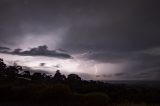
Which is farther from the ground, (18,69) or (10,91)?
(18,69)

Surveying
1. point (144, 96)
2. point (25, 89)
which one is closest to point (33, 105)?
point (25, 89)

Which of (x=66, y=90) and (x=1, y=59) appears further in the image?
(x=1, y=59)

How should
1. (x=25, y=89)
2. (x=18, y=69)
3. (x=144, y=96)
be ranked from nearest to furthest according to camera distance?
(x=25, y=89) < (x=144, y=96) < (x=18, y=69)

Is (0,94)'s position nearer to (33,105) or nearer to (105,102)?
(33,105)

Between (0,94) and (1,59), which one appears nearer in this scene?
(0,94)

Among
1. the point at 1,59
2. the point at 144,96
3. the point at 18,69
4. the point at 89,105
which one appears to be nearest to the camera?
the point at 89,105

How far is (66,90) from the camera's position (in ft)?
145

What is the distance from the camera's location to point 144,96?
169 ft

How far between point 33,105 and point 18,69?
67.9 metres

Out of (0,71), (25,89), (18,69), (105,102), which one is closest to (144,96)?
(105,102)

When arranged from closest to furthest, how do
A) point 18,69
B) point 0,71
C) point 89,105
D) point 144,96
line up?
1. point 89,105
2. point 144,96
3. point 0,71
4. point 18,69

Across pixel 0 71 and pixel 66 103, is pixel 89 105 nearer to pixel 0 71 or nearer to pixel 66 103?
pixel 66 103

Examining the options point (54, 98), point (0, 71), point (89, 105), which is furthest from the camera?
point (0, 71)

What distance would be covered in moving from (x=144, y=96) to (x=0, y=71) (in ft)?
181
